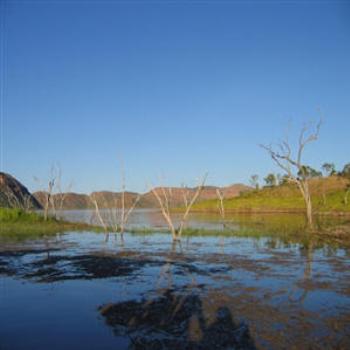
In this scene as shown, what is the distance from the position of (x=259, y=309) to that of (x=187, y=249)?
46.4ft

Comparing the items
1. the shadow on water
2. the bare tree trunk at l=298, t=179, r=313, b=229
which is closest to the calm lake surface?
the shadow on water

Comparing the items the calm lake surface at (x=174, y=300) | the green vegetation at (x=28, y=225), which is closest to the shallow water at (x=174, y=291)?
the calm lake surface at (x=174, y=300)

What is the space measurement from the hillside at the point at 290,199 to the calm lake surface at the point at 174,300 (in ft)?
196

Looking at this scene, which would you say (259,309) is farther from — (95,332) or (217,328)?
(95,332)

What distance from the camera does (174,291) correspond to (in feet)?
43.9

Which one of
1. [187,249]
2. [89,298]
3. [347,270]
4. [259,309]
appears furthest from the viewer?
[187,249]

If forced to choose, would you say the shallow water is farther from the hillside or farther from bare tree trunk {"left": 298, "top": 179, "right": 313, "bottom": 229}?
the hillside

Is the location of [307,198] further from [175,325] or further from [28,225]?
[175,325]

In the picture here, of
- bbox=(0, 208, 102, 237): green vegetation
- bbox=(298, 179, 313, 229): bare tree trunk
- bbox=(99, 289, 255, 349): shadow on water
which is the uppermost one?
bbox=(298, 179, 313, 229): bare tree trunk

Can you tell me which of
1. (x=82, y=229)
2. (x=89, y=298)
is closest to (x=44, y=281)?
(x=89, y=298)

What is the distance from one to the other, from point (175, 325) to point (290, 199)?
88.0m

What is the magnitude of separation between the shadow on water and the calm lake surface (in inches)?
0.9

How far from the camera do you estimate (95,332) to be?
374 inches

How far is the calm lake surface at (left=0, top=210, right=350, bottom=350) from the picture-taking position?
8.94 meters
